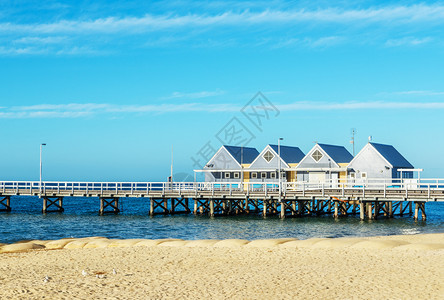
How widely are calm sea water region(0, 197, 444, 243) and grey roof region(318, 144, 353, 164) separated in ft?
37.3

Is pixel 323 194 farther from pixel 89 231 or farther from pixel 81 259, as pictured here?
pixel 81 259

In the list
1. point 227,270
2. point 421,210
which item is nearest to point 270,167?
point 421,210

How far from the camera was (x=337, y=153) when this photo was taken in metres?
53.0

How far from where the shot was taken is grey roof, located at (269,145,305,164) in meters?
54.5

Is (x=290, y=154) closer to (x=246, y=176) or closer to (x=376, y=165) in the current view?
(x=246, y=176)

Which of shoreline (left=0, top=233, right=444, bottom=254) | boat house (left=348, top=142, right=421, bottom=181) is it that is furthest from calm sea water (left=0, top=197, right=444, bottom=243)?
boat house (left=348, top=142, right=421, bottom=181)

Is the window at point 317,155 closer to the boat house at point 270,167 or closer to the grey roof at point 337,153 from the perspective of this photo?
the grey roof at point 337,153

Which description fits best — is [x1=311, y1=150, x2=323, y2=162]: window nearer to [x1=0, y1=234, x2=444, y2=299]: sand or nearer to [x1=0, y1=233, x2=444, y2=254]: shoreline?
[x1=0, y1=233, x2=444, y2=254]: shoreline

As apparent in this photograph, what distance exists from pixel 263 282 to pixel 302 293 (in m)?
1.65

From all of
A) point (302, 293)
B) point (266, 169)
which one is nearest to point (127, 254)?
point (302, 293)

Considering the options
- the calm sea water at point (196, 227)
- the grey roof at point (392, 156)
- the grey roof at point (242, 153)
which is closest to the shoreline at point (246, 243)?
the calm sea water at point (196, 227)

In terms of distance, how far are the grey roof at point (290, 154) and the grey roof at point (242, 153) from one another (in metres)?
4.38

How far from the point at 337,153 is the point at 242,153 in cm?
1073

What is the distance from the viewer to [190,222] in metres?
39.3
